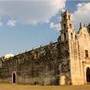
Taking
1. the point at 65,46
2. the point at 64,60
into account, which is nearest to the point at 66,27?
the point at 65,46

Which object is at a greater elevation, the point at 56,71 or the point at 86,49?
the point at 86,49

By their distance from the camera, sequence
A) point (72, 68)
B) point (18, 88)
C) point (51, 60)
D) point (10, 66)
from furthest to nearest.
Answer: point (10, 66), point (51, 60), point (72, 68), point (18, 88)

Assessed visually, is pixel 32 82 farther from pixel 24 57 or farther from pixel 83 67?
pixel 83 67

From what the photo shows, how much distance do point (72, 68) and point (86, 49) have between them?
4.62 m

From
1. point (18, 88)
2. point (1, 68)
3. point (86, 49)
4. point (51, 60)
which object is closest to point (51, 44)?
point (51, 60)

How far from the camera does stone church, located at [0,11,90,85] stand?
4191 cm

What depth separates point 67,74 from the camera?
137 ft

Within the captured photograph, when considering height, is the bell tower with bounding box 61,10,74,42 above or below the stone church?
above

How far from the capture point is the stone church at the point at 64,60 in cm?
4191

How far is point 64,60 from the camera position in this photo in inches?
1667

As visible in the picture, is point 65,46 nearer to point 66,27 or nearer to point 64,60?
point 64,60

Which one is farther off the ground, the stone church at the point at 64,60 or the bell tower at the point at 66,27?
the bell tower at the point at 66,27

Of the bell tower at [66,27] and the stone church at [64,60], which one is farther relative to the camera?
the bell tower at [66,27]

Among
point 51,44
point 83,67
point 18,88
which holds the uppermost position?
point 51,44
